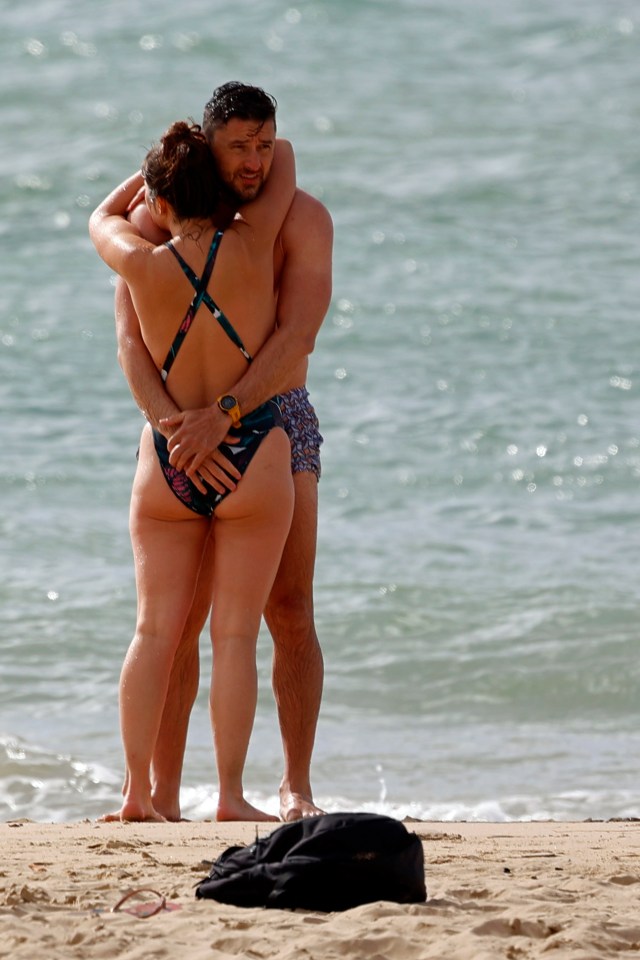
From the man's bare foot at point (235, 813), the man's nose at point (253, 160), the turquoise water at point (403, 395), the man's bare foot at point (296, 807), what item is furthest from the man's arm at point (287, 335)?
the turquoise water at point (403, 395)

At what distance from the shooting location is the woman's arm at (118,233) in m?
4.22

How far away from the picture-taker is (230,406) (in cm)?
422

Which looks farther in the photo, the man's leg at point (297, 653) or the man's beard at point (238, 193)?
the man's leg at point (297, 653)

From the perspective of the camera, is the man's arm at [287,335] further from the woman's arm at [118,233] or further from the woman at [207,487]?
the woman's arm at [118,233]

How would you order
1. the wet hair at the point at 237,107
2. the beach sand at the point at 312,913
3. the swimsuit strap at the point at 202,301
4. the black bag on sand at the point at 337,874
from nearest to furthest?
the beach sand at the point at 312,913 < the black bag on sand at the point at 337,874 < the wet hair at the point at 237,107 < the swimsuit strap at the point at 202,301

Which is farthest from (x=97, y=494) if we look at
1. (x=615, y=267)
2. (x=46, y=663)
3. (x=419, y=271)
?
(x=615, y=267)

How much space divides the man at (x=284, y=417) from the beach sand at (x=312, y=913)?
63cm

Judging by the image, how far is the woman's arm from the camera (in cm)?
422

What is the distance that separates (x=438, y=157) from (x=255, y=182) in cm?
1163

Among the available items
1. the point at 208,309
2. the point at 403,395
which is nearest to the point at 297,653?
the point at 208,309

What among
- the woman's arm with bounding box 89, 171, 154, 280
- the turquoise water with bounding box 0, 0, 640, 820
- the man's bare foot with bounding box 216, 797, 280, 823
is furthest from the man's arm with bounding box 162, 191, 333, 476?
the turquoise water with bounding box 0, 0, 640, 820

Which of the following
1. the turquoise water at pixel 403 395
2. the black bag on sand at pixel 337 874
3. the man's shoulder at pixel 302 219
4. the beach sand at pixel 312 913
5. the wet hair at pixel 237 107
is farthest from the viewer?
the turquoise water at pixel 403 395

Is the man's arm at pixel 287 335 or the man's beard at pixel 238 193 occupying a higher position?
the man's beard at pixel 238 193

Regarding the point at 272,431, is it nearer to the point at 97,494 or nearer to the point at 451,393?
the point at 97,494
